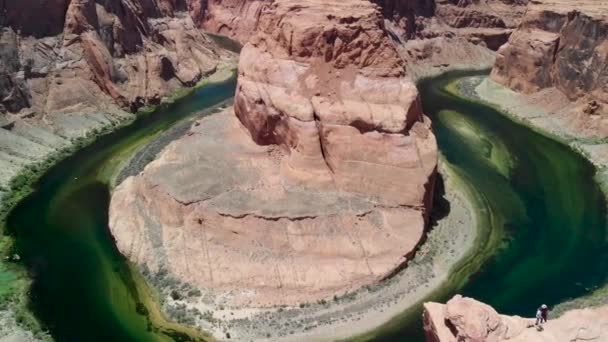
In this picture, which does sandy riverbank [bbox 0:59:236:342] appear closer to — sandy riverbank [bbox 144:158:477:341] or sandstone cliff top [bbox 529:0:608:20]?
sandy riverbank [bbox 144:158:477:341]

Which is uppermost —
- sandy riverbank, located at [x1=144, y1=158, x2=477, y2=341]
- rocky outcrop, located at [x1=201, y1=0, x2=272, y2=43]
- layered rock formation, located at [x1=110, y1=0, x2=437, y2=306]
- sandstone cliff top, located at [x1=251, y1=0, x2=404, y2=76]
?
sandstone cliff top, located at [x1=251, y1=0, x2=404, y2=76]

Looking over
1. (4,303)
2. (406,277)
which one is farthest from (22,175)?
(406,277)

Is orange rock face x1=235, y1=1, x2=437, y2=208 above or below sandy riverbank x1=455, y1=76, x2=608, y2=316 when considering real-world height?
above

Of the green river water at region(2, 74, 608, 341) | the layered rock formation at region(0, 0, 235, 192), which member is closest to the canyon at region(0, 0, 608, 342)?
the layered rock formation at region(0, 0, 235, 192)

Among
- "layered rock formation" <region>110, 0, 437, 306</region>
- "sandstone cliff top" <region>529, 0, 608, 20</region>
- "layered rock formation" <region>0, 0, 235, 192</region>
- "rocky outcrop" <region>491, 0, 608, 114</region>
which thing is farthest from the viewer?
"sandstone cliff top" <region>529, 0, 608, 20</region>

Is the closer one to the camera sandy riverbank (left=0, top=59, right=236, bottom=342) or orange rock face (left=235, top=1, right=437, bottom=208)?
sandy riverbank (left=0, top=59, right=236, bottom=342)

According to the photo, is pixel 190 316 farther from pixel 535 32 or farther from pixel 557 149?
pixel 535 32

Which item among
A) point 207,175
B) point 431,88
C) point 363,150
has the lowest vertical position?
point 431,88
